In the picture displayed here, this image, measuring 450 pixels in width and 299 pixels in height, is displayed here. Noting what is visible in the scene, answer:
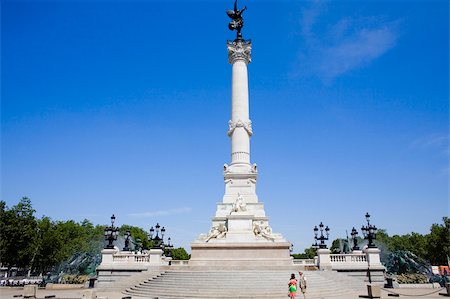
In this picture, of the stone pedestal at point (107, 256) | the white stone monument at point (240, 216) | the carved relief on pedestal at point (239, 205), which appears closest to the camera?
the white stone monument at point (240, 216)

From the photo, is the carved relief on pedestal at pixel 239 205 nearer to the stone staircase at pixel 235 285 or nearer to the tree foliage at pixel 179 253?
the stone staircase at pixel 235 285

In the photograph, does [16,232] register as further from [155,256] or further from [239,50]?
[239,50]

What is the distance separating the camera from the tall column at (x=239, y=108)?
118 feet

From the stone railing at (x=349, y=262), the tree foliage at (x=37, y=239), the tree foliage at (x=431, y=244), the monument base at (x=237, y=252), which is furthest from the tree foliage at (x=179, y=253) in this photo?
the stone railing at (x=349, y=262)

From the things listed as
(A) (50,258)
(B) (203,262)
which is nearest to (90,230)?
(A) (50,258)

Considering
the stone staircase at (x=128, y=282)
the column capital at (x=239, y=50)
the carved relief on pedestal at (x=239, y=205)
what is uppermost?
the column capital at (x=239, y=50)

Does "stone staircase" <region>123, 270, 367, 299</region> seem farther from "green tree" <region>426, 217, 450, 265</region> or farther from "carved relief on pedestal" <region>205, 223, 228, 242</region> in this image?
"green tree" <region>426, 217, 450, 265</region>

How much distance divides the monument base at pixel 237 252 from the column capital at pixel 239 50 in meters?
20.8

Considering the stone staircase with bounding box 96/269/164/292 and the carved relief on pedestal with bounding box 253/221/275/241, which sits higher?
the carved relief on pedestal with bounding box 253/221/275/241

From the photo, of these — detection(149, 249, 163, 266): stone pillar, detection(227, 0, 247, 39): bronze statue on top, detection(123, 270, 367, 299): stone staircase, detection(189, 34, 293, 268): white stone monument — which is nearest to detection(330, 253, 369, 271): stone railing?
detection(123, 270, 367, 299): stone staircase

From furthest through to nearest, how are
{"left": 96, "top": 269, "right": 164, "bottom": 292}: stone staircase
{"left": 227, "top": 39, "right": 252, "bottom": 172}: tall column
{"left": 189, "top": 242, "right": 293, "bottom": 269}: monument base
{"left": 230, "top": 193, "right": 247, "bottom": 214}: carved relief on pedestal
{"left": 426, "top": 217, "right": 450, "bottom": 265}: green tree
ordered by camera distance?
{"left": 426, "top": 217, "right": 450, "bottom": 265}: green tree → {"left": 227, "top": 39, "right": 252, "bottom": 172}: tall column → {"left": 230, "top": 193, "right": 247, "bottom": 214}: carved relief on pedestal → {"left": 189, "top": 242, "right": 293, "bottom": 269}: monument base → {"left": 96, "top": 269, "right": 164, "bottom": 292}: stone staircase

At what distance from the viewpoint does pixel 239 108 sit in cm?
3719

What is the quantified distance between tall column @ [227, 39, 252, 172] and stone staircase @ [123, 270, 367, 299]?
14.5 meters

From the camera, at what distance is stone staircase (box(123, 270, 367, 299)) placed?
1884 cm
